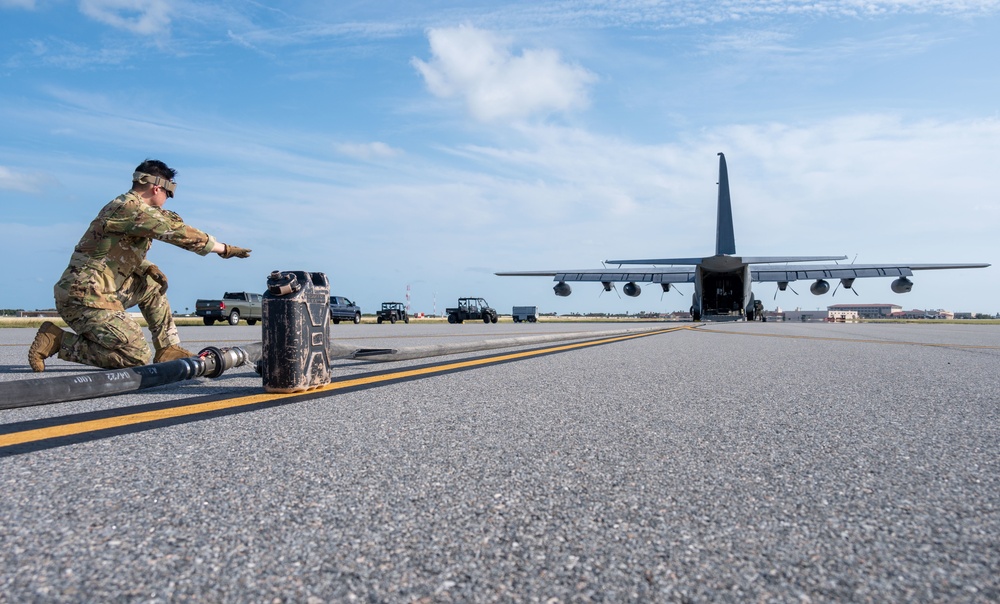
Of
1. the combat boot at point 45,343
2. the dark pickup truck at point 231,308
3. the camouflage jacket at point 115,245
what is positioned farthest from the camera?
the dark pickup truck at point 231,308

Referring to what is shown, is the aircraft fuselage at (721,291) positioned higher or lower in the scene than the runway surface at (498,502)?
higher

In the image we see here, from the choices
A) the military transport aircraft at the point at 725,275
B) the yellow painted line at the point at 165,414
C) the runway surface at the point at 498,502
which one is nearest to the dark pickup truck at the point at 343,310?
the military transport aircraft at the point at 725,275

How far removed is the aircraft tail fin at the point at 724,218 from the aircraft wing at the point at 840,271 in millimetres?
2854

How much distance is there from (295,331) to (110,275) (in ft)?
8.28

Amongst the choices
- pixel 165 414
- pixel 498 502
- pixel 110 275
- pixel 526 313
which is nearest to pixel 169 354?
pixel 110 275

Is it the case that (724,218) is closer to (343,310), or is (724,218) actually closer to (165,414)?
(343,310)

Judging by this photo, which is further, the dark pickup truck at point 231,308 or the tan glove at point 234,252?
the dark pickup truck at point 231,308

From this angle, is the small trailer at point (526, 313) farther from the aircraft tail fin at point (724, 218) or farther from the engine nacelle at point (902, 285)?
the engine nacelle at point (902, 285)

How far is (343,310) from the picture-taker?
109 ft

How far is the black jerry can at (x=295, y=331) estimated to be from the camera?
336 centimetres

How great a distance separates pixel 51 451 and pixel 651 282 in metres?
39.9

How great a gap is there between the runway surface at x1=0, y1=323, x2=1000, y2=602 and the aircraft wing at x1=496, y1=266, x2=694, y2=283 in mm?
36039

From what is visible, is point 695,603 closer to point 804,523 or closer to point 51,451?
point 804,523

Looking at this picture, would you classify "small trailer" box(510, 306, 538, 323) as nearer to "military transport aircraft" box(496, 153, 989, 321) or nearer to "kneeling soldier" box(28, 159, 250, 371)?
"military transport aircraft" box(496, 153, 989, 321)
